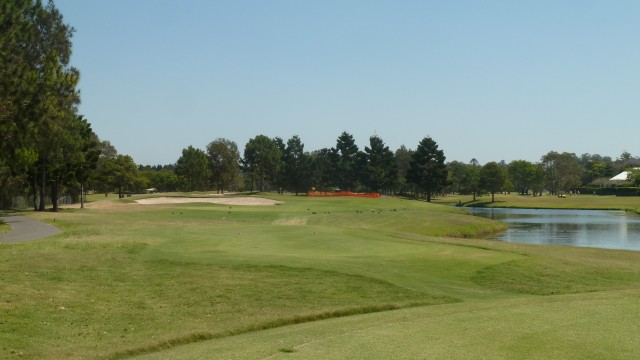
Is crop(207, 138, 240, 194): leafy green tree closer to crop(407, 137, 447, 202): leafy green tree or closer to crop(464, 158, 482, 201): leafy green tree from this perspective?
crop(407, 137, 447, 202): leafy green tree

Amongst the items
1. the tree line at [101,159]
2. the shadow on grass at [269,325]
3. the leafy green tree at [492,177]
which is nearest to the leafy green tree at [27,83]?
the tree line at [101,159]

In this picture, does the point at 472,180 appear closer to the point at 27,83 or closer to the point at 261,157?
the point at 261,157

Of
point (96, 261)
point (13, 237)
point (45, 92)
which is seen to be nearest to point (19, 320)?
point (96, 261)

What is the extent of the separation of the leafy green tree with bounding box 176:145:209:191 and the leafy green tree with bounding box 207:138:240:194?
15.3 ft

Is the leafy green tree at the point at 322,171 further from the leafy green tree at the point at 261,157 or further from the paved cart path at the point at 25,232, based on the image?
the paved cart path at the point at 25,232

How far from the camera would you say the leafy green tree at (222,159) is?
16100cm

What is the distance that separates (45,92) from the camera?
39094 mm

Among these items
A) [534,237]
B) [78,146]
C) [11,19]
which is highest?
[11,19]

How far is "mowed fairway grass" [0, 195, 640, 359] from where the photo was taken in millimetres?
12125

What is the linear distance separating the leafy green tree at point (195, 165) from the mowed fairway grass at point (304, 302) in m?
122

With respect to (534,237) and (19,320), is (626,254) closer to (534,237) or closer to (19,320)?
(534,237)

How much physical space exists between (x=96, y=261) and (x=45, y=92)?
20304 mm

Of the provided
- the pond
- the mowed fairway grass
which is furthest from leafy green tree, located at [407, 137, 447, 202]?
the mowed fairway grass

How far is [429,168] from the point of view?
5719 inches
